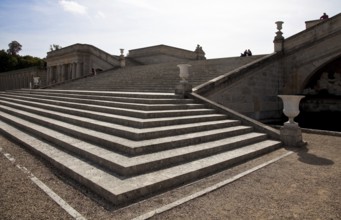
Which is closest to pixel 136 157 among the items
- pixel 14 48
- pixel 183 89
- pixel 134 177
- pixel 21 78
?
pixel 134 177

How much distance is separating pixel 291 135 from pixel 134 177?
19.3 ft

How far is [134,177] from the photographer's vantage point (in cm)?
495

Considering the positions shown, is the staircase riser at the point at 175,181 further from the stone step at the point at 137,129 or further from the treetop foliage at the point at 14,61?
the treetop foliage at the point at 14,61

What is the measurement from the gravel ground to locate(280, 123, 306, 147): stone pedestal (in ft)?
6.57

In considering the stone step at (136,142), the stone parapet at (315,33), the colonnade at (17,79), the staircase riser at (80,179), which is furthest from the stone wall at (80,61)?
the staircase riser at (80,179)

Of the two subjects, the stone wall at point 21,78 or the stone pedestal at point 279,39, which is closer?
the stone pedestal at point 279,39

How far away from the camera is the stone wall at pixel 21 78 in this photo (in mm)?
34812

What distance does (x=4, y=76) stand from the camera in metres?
43.6

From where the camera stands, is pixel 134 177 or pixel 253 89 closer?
pixel 134 177

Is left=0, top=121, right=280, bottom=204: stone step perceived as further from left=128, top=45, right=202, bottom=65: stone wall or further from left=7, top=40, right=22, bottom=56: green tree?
left=7, top=40, right=22, bottom=56: green tree

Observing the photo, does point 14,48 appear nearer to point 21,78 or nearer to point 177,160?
point 21,78

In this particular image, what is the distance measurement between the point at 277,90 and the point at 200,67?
540 centimetres

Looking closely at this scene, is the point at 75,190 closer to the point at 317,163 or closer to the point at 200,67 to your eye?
the point at 317,163

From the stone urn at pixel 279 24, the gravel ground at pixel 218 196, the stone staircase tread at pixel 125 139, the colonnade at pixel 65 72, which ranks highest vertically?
the stone urn at pixel 279 24
